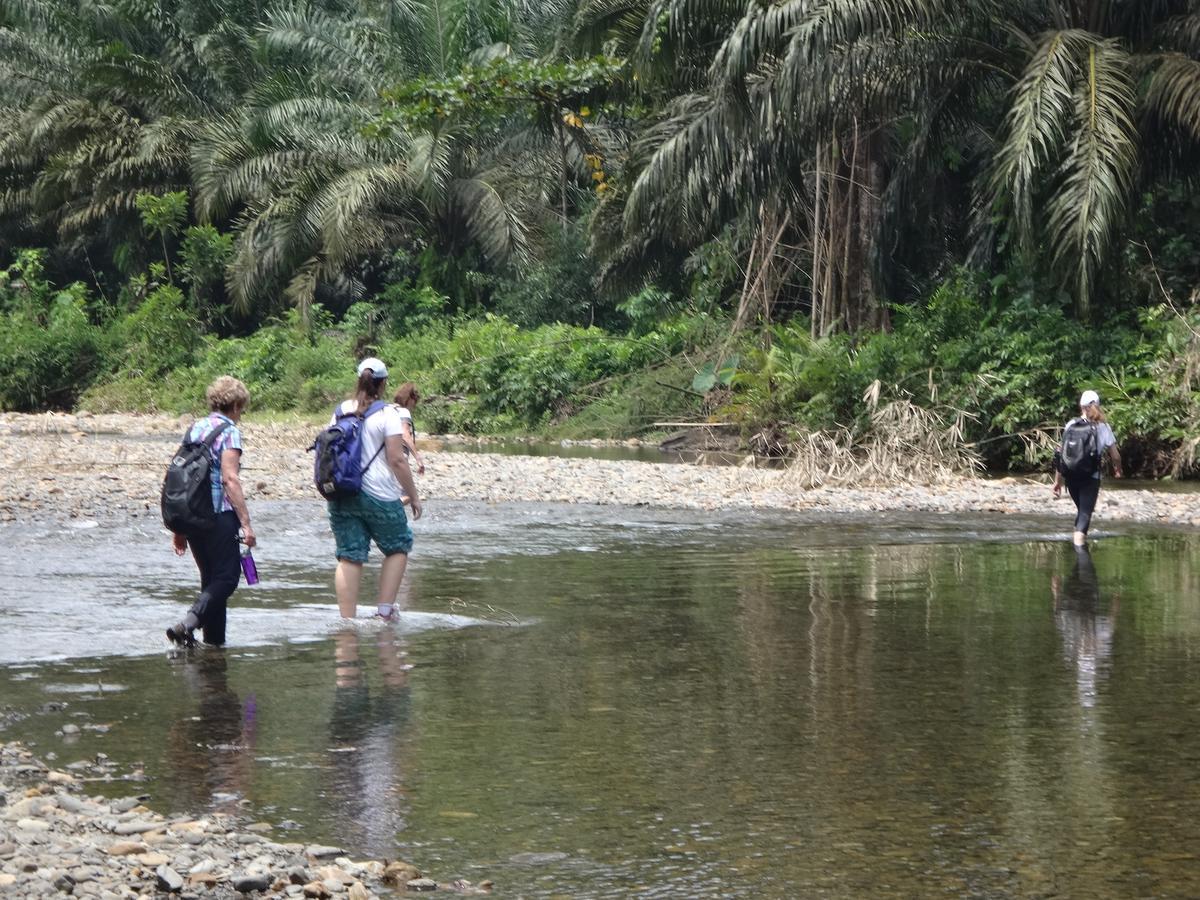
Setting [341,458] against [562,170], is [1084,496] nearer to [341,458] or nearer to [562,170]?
[341,458]

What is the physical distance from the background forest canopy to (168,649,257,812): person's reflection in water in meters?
13.9

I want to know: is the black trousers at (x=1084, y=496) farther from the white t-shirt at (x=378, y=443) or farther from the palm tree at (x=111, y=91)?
the palm tree at (x=111, y=91)

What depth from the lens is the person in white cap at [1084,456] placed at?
47.1ft

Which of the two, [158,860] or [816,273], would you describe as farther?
[816,273]

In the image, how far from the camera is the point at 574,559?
13.6 m

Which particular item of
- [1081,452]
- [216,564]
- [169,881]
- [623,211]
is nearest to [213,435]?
[216,564]

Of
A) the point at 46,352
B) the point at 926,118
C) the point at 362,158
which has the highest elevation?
the point at 362,158

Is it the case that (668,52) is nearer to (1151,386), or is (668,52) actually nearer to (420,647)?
(1151,386)

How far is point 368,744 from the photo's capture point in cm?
692

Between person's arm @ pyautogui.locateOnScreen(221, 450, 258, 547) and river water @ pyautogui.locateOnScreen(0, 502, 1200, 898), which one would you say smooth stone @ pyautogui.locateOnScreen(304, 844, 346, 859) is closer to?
river water @ pyautogui.locateOnScreen(0, 502, 1200, 898)

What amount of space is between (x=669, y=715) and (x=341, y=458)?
9.69 feet

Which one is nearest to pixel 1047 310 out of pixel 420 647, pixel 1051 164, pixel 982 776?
pixel 1051 164

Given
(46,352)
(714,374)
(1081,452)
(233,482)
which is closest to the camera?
(233,482)

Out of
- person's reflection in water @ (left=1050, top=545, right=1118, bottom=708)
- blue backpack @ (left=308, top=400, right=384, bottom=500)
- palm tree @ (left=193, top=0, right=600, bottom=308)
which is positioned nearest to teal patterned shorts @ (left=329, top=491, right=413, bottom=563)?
blue backpack @ (left=308, top=400, right=384, bottom=500)
